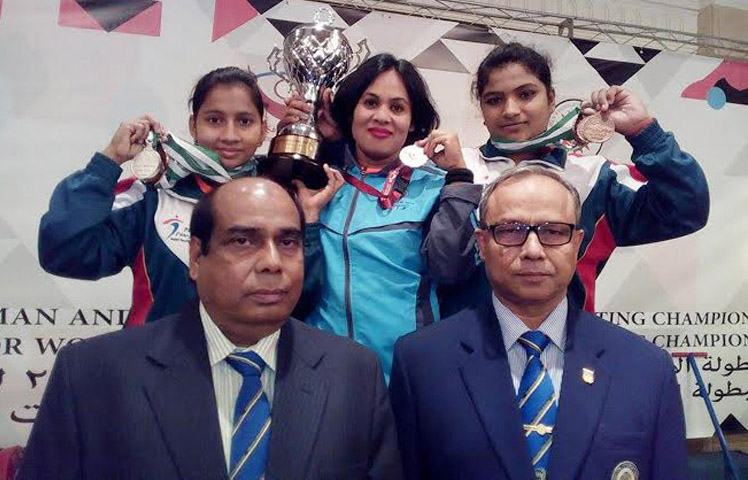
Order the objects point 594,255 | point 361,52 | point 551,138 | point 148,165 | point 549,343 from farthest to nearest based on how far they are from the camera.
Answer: point 361,52 < point 594,255 < point 551,138 < point 148,165 < point 549,343

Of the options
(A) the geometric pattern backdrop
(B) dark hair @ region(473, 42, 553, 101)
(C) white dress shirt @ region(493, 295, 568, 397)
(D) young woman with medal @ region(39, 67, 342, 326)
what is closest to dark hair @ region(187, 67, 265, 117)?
(D) young woman with medal @ region(39, 67, 342, 326)

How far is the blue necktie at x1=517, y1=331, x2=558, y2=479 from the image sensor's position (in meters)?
1.17

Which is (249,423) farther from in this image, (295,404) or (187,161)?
(187,161)

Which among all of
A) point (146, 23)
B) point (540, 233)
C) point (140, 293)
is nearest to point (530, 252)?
point (540, 233)

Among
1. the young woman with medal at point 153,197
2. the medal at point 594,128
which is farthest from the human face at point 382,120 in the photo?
the medal at point 594,128

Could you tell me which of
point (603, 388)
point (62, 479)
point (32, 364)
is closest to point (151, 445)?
point (62, 479)

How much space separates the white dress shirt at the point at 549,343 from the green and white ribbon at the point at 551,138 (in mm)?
527

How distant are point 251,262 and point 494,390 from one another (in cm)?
55

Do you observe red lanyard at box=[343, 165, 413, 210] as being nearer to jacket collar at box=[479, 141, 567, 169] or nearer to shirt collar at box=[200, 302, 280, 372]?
jacket collar at box=[479, 141, 567, 169]

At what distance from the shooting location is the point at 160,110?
258 centimetres

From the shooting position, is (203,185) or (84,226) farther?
(203,185)

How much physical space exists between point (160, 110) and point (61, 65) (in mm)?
426

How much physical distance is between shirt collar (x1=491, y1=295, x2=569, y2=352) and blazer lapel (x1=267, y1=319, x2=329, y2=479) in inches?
15.8

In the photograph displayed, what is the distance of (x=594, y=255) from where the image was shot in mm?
1838
